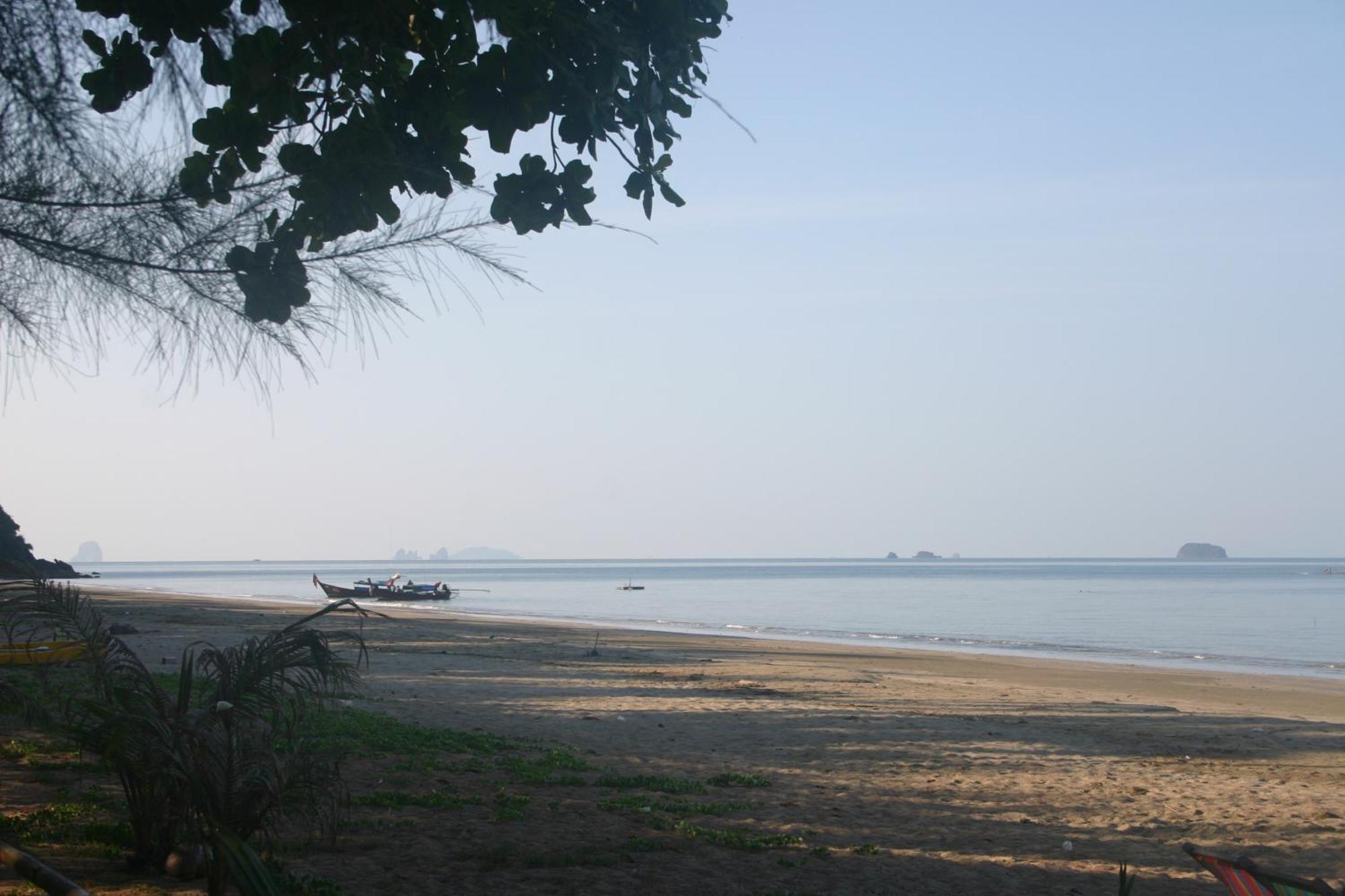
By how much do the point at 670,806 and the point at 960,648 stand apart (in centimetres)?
2679

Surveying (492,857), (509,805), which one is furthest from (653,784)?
(492,857)

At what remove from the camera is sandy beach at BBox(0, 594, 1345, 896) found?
552 cm

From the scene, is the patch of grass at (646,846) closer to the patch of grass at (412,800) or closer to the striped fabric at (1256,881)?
the patch of grass at (412,800)

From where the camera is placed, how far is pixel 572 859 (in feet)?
17.7

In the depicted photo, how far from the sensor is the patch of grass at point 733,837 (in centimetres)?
595

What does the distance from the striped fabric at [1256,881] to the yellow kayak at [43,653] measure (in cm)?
445

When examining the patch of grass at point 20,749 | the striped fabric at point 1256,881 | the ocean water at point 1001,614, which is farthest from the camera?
the ocean water at point 1001,614

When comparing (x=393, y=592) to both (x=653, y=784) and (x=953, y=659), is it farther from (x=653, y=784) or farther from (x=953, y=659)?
(x=653, y=784)

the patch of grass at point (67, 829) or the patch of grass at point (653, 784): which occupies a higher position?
the patch of grass at point (67, 829)

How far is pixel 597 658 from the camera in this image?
2047 cm

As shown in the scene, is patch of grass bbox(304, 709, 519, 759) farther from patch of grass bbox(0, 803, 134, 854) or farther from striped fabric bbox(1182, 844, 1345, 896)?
striped fabric bbox(1182, 844, 1345, 896)

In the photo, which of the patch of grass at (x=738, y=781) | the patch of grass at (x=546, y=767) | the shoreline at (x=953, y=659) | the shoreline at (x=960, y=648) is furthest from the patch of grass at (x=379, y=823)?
the shoreline at (x=960, y=648)

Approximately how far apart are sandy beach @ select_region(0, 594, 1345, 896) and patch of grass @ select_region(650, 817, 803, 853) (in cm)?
9

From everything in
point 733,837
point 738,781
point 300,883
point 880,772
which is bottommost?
point 880,772
